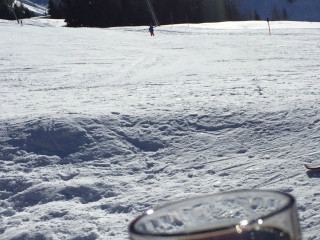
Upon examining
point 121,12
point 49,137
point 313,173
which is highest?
point 121,12

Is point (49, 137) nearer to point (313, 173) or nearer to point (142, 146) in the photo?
point (142, 146)

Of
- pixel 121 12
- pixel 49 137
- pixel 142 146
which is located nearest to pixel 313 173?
pixel 142 146

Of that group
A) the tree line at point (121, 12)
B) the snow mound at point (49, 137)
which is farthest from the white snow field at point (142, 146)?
the tree line at point (121, 12)

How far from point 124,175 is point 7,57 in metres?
12.3

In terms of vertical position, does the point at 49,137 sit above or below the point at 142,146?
above

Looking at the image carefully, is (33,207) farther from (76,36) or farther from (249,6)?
(249,6)

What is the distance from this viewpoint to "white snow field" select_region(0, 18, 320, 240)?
442 centimetres

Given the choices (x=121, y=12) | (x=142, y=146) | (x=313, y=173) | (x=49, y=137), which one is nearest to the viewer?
(x=313, y=173)

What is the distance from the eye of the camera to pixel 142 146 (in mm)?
5840

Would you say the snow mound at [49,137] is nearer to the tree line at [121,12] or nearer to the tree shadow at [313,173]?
the tree shadow at [313,173]

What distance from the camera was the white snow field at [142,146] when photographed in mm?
4418

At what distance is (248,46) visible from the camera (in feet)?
63.2

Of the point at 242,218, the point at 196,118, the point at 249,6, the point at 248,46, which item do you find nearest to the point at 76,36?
the point at 248,46

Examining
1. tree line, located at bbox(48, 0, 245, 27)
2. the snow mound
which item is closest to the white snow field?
→ the snow mound
